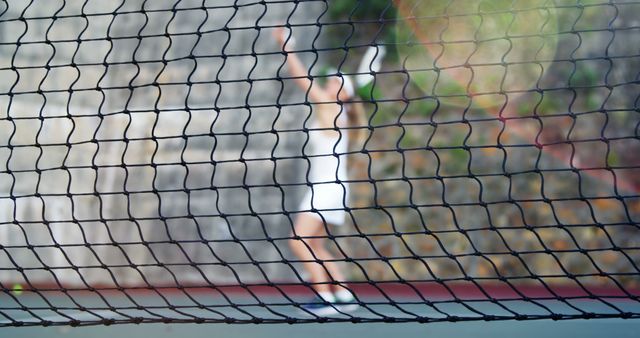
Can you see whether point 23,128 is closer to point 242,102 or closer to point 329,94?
point 242,102

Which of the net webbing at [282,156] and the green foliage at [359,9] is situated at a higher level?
the green foliage at [359,9]

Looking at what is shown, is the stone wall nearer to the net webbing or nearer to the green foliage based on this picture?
the net webbing

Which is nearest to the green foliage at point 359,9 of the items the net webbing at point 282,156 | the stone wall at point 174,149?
the net webbing at point 282,156

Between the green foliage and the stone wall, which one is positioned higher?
the green foliage

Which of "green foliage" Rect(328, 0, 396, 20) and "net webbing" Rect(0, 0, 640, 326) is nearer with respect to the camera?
"net webbing" Rect(0, 0, 640, 326)

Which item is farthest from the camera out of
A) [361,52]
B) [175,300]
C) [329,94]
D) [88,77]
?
[361,52]

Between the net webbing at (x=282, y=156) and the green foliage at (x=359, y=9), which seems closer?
the net webbing at (x=282, y=156)

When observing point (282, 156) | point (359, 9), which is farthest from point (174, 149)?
point (359, 9)

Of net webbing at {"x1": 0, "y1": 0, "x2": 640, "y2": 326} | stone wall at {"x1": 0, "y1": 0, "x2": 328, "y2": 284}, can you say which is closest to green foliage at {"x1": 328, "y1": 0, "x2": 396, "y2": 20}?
net webbing at {"x1": 0, "y1": 0, "x2": 640, "y2": 326}

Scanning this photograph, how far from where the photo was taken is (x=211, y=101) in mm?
5902

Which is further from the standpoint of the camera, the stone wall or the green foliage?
the green foliage

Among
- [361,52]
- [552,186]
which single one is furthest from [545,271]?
[361,52]

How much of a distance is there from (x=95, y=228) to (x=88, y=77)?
0.91m

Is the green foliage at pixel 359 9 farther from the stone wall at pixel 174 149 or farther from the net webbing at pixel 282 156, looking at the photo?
the stone wall at pixel 174 149
